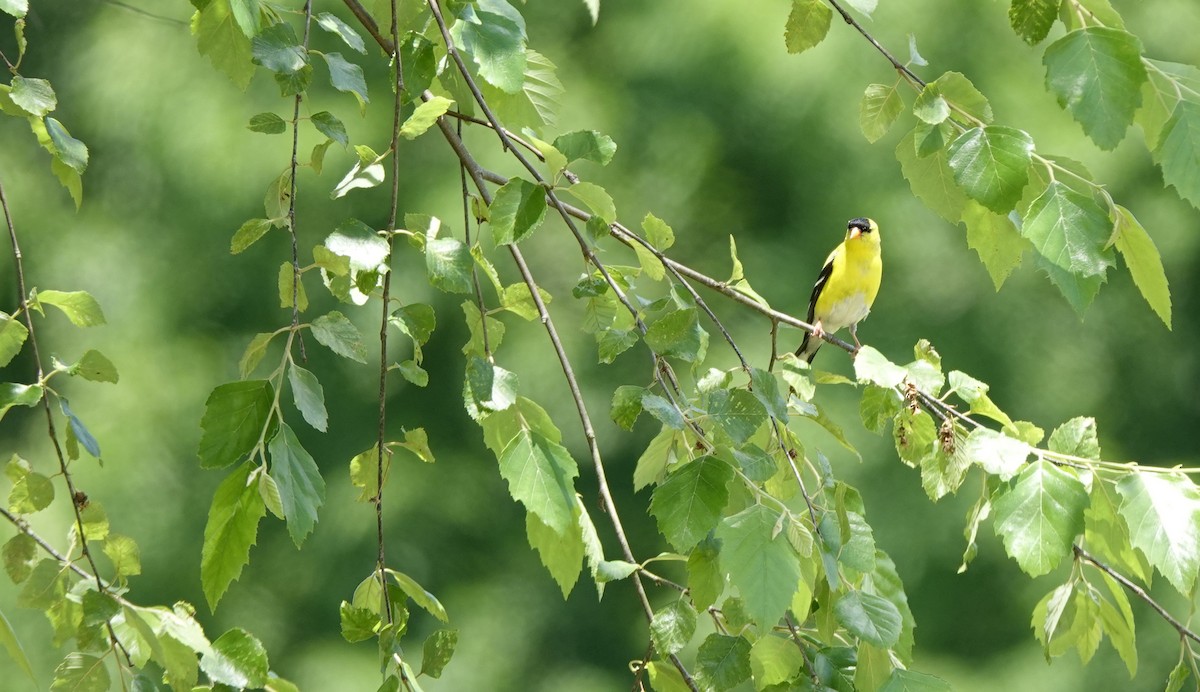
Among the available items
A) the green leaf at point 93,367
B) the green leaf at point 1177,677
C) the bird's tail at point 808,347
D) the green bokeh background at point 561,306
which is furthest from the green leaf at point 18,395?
the bird's tail at point 808,347

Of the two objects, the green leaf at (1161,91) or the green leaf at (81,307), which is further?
the green leaf at (81,307)

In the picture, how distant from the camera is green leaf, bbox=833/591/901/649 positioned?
0.56 m

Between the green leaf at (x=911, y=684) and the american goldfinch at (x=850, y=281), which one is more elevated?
the green leaf at (x=911, y=684)

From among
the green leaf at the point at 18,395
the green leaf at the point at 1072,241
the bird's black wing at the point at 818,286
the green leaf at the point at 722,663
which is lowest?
the bird's black wing at the point at 818,286

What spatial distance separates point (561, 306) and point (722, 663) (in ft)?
3.31

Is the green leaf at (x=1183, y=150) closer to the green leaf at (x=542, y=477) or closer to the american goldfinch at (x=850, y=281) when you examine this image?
the green leaf at (x=542, y=477)

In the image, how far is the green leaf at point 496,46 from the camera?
1.81 ft

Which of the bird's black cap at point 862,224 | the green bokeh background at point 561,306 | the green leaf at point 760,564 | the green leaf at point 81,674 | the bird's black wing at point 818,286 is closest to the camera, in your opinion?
the green leaf at point 760,564

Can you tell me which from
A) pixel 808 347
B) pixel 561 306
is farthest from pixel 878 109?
pixel 808 347

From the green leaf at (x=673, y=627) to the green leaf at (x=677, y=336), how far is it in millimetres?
119

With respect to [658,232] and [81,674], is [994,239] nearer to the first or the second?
[658,232]

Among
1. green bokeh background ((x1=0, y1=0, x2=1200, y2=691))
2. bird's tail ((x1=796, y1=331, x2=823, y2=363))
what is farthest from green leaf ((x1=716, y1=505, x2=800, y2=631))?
bird's tail ((x1=796, y1=331, x2=823, y2=363))

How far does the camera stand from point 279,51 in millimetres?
591

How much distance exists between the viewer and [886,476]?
5.24ft
